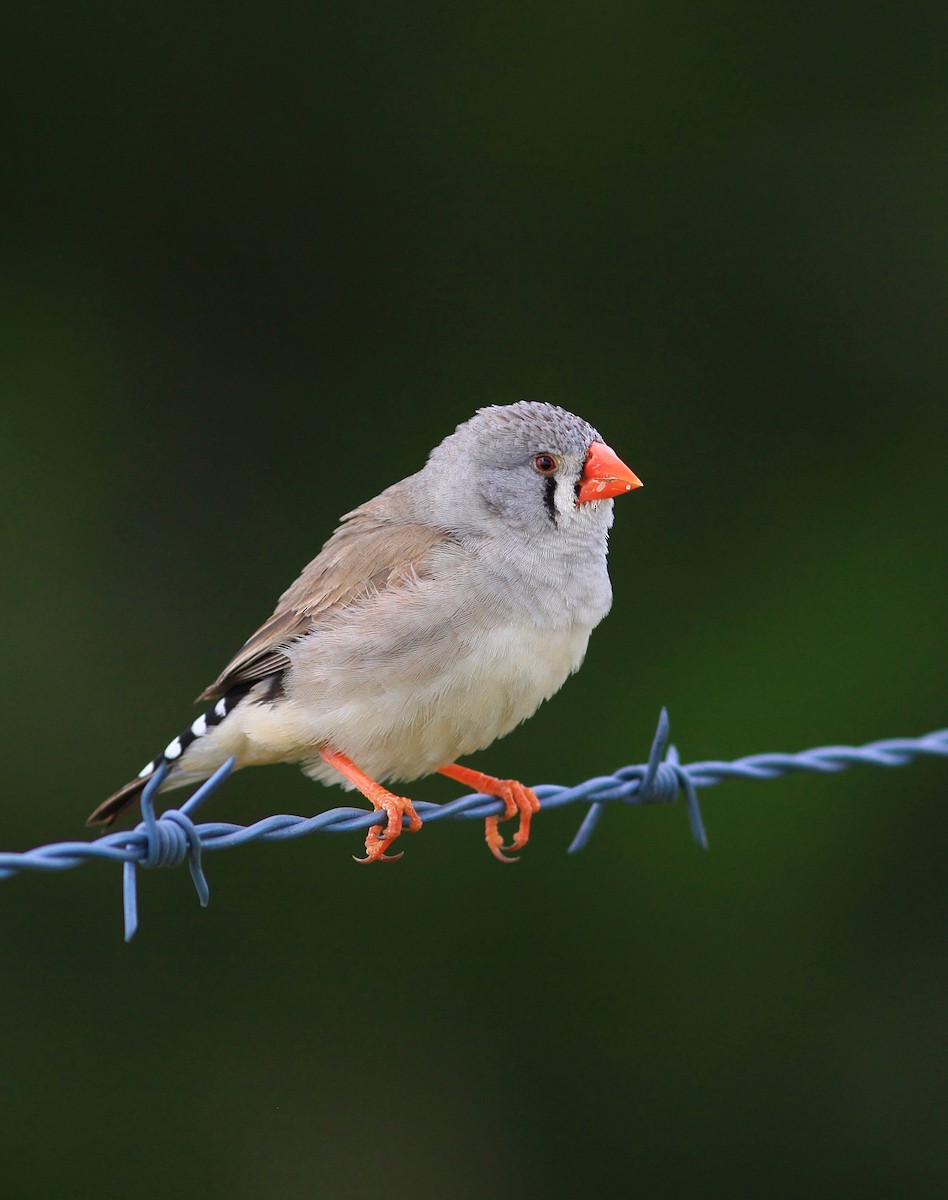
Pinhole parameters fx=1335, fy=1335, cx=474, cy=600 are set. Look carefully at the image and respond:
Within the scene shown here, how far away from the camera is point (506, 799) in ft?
10.1

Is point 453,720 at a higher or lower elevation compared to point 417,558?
lower

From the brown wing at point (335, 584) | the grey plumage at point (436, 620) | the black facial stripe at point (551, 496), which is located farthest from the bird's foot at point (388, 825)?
the black facial stripe at point (551, 496)

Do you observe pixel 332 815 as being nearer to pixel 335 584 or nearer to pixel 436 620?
pixel 436 620

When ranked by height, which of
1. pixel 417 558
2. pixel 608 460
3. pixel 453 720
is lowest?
pixel 453 720

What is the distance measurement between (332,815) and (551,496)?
117 cm

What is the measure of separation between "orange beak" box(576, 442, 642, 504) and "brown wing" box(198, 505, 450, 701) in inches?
14.6

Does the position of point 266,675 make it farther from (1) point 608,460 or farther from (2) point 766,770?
(2) point 766,770

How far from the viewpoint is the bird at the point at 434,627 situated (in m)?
2.88

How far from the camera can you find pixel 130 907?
1876 millimetres

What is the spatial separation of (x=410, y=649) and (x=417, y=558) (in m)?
0.26

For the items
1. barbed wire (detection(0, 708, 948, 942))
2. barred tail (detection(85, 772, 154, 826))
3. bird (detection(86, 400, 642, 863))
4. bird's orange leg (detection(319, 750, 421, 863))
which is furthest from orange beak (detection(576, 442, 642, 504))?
barred tail (detection(85, 772, 154, 826))

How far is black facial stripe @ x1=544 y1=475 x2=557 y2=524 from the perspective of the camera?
3152mm

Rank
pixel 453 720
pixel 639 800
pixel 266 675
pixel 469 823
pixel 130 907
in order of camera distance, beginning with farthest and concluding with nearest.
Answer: pixel 469 823 → pixel 266 675 → pixel 453 720 → pixel 639 800 → pixel 130 907

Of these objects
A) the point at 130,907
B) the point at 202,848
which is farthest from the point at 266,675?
the point at 130,907
